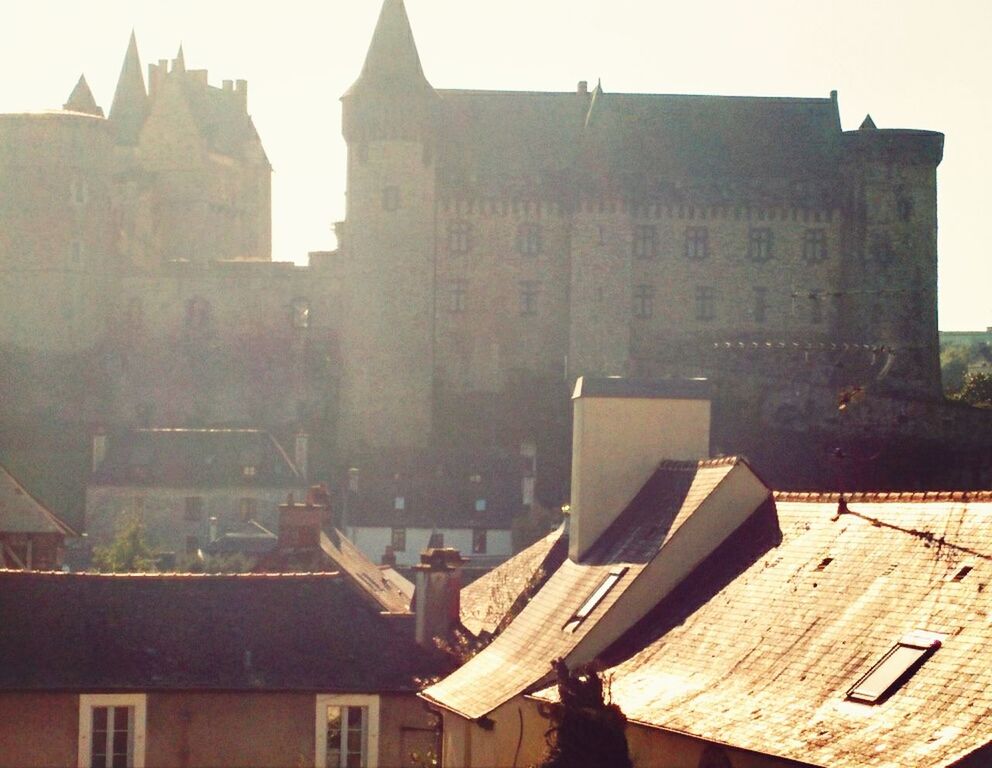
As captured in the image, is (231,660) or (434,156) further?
(434,156)

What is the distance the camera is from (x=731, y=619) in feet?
46.0

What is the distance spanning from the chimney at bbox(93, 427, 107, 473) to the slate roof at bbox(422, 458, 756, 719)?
35.3 meters

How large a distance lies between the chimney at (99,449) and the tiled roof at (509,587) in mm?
29563

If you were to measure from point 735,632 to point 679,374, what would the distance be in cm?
4384

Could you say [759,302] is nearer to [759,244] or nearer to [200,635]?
[759,244]

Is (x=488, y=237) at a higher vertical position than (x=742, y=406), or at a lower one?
higher

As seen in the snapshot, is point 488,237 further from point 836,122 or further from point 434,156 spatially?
point 836,122

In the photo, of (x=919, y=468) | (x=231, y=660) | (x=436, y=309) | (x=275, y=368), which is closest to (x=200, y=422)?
(x=275, y=368)

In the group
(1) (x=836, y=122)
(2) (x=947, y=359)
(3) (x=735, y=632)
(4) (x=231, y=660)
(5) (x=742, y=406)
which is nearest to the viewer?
(3) (x=735, y=632)

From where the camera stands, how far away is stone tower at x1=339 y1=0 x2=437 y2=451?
5588 cm

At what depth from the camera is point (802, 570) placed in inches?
545

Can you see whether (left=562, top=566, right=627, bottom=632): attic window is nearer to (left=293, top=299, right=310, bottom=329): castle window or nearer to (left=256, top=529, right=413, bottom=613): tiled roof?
(left=256, top=529, right=413, bottom=613): tiled roof

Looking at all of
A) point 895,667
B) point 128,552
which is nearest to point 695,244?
point 128,552

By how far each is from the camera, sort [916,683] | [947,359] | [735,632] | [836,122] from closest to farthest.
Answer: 1. [916,683]
2. [735,632]
3. [836,122]
4. [947,359]
